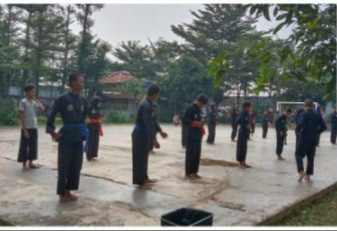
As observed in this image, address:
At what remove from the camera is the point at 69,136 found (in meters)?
5.36

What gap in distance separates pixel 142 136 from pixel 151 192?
34.9 inches

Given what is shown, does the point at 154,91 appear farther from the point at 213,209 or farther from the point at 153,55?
the point at 153,55

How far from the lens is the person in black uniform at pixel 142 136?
612cm

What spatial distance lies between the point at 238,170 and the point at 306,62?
499cm

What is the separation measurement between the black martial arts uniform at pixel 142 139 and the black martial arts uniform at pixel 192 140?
3.63ft

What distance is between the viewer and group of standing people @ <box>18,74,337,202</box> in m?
5.40

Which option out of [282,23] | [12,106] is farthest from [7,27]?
[282,23]

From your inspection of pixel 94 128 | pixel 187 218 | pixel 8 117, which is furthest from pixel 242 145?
pixel 8 117

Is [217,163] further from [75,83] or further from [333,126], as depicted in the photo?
[333,126]

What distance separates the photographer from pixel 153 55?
42344 millimetres

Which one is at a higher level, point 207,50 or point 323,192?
point 207,50

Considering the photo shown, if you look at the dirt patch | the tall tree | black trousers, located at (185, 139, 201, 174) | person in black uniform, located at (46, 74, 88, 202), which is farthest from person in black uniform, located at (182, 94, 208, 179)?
the tall tree

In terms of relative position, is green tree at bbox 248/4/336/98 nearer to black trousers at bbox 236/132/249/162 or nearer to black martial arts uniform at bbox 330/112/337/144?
black trousers at bbox 236/132/249/162

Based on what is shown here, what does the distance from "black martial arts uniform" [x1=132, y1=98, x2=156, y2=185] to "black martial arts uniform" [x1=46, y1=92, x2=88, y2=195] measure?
0.96 metres
